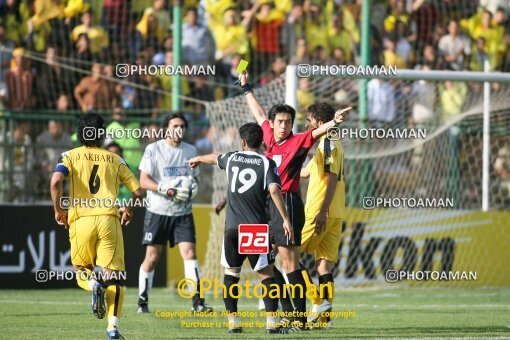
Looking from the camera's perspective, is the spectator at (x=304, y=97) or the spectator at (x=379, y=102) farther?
the spectator at (x=379, y=102)

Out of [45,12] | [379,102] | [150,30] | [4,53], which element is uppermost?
[45,12]


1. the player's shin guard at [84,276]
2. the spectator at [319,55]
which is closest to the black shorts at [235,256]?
the player's shin guard at [84,276]

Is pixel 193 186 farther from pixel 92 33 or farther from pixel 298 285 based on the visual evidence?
pixel 92 33

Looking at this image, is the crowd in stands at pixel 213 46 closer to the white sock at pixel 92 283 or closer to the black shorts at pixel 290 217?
the black shorts at pixel 290 217

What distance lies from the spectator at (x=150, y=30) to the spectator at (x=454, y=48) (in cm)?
541

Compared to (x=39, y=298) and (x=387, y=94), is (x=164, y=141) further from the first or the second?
(x=387, y=94)

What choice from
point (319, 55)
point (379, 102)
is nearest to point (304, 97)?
point (379, 102)

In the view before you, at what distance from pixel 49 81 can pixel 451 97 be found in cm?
690

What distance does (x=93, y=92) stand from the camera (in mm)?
16969

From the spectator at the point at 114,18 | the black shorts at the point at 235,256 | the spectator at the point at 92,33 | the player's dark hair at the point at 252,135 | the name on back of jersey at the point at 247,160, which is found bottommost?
the black shorts at the point at 235,256

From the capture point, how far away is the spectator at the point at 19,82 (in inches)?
650

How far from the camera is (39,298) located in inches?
544

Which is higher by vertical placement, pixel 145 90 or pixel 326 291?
pixel 145 90

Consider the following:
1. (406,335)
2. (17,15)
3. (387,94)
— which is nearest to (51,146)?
(17,15)
